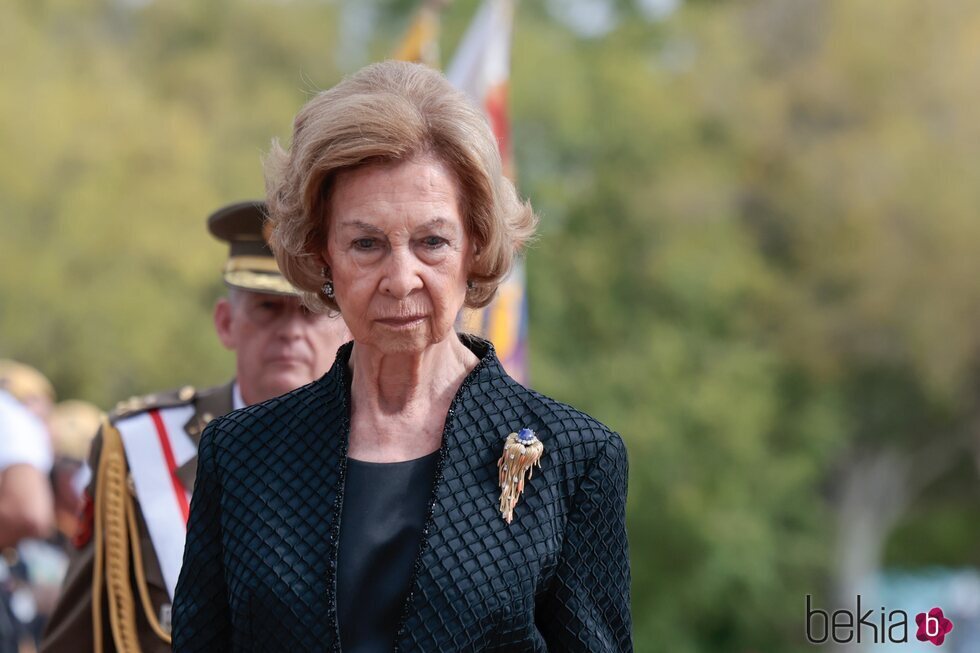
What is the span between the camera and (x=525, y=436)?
254 cm

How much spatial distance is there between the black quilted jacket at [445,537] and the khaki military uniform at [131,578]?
1412 millimetres

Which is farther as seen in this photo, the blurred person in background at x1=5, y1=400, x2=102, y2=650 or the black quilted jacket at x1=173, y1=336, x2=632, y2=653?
the blurred person in background at x1=5, y1=400, x2=102, y2=650

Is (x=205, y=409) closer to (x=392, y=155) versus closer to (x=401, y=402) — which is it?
(x=401, y=402)

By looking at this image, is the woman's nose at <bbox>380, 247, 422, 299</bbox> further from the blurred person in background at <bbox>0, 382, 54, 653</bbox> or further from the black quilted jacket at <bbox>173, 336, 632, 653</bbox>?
the blurred person in background at <bbox>0, 382, 54, 653</bbox>

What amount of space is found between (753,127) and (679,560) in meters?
6.04

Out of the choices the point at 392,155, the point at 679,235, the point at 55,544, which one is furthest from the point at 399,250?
the point at 679,235

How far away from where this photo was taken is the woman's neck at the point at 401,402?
260 cm

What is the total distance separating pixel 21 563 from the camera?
22.9 feet

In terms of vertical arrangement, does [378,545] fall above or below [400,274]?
below

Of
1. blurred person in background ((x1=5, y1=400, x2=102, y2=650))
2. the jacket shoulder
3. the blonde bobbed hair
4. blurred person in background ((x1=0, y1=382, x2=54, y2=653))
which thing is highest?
the blonde bobbed hair

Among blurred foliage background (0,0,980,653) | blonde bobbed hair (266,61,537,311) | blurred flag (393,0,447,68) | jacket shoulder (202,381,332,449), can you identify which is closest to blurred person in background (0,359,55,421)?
blurred flag (393,0,447,68)

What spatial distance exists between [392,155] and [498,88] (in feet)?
20.3

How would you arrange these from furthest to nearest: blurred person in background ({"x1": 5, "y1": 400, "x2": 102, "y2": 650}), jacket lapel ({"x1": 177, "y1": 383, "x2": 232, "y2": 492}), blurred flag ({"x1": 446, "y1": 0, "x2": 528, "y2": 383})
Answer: blurred flag ({"x1": 446, "y1": 0, "x2": 528, "y2": 383}) → blurred person in background ({"x1": 5, "y1": 400, "x2": 102, "y2": 650}) → jacket lapel ({"x1": 177, "y1": 383, "x2": 232, "y2": 492})

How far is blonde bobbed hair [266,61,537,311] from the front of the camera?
249 centimetres
